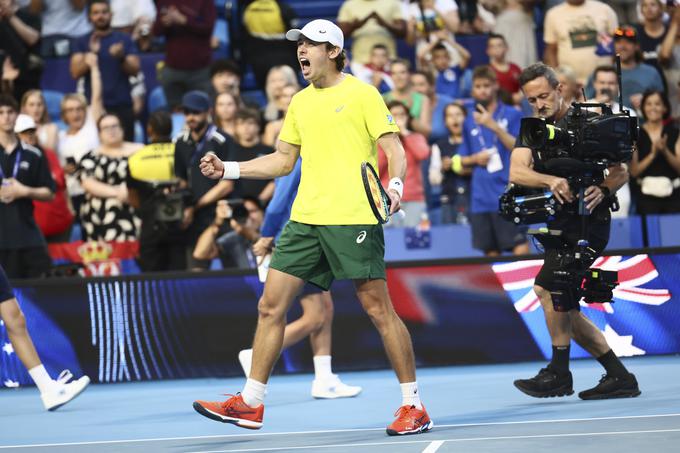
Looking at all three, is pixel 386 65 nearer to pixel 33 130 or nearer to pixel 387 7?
pixel 387 7

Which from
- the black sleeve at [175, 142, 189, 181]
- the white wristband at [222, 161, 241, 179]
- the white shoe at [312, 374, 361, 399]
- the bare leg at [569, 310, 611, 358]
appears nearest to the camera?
the white wristband at [222, 161, 241, 179]

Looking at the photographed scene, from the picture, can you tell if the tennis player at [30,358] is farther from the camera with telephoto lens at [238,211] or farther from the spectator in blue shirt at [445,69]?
the spectator in blue shirt at [445,69]

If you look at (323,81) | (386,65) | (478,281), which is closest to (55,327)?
(478,281)

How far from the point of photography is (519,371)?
32.5 ft

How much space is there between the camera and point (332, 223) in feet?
22.5

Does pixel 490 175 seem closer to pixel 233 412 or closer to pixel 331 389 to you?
pixel 331 389

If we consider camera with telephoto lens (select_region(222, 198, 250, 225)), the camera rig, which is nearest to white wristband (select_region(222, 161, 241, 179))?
the camera rig

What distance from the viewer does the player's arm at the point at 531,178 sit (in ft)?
24.8

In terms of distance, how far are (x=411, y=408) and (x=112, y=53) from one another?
29.5 ft

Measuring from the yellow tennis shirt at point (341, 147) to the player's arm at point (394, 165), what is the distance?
0.05 metres

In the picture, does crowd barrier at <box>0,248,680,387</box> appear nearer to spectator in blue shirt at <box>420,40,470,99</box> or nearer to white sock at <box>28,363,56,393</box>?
white sock at <box>28,363,56,393</box>

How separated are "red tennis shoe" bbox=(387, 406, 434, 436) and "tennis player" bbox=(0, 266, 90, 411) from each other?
9.65 ft

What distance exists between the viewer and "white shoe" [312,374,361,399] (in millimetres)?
8969

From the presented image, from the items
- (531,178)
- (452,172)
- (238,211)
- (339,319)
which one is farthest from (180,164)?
(531,178)
